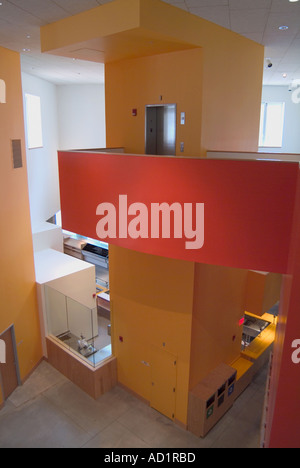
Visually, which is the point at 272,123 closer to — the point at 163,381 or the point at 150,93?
the point at 150,93

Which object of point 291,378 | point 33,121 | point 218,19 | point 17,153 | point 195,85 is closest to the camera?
point 291,378

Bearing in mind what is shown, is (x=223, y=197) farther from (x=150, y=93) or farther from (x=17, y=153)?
(x=17, y=153)

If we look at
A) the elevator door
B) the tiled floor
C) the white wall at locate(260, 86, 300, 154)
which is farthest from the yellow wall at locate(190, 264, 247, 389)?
the white wall at locate(260, 86, 300, 154)

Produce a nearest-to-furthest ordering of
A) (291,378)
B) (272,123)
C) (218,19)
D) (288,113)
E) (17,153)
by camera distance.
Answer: (291,378), (218,19), (17,153), (288,113), (272,123)

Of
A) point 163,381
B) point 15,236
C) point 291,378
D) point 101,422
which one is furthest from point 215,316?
point 15,236

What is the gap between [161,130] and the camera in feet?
23.8

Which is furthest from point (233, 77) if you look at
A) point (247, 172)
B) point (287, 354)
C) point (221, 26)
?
point (287, 354)

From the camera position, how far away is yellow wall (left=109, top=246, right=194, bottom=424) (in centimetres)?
714

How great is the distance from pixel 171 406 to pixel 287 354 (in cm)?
483

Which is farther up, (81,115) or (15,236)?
(81,115)

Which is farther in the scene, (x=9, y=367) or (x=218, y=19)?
(x=9, y=367)

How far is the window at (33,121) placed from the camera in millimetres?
11570

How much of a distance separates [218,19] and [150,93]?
1.72 meters

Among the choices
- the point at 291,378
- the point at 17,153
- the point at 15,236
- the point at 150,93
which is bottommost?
the point at 291,378
